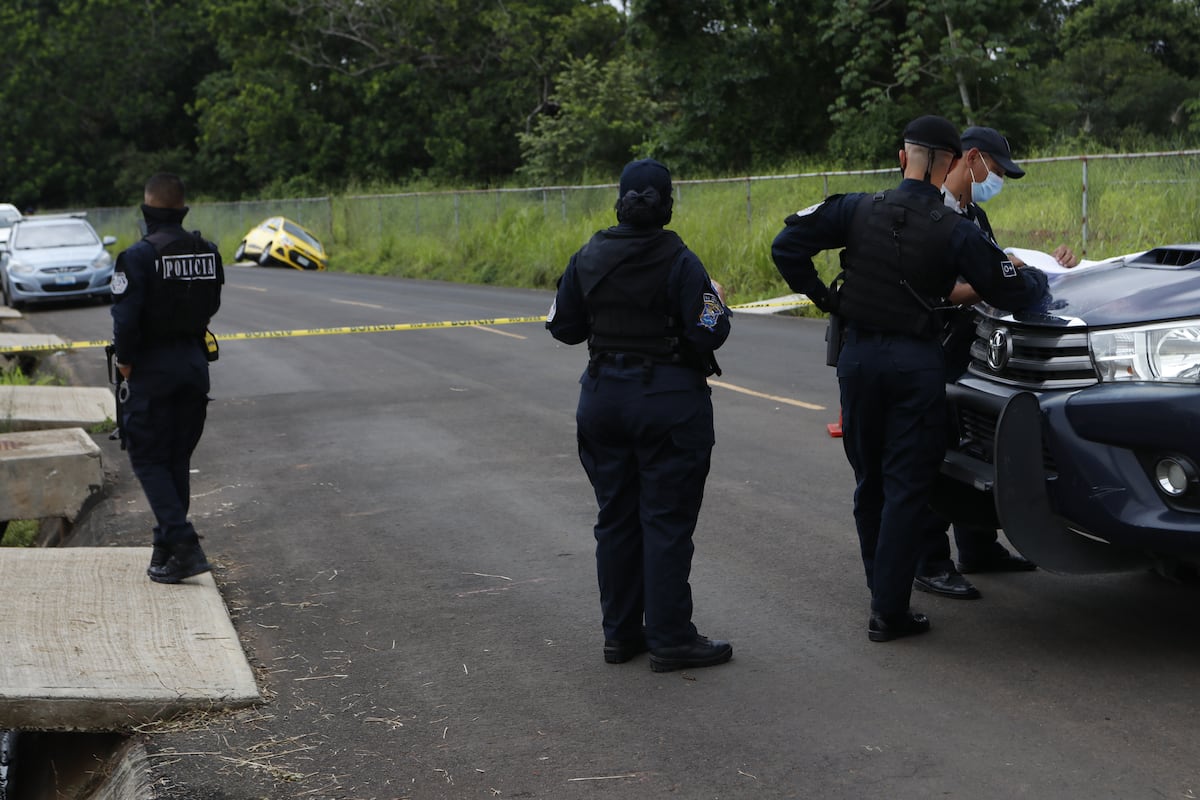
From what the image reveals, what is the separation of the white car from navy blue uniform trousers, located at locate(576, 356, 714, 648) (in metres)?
18.7

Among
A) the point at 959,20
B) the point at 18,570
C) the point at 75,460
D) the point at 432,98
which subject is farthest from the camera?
the point at 432,98

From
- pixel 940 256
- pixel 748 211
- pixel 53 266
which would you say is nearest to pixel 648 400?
pixel 940 256

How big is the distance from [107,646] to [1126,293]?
386 cm

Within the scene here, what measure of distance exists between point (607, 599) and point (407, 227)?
1260 inches

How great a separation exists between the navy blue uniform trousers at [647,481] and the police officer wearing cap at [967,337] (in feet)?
3.67

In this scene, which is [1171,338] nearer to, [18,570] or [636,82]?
[18,570]

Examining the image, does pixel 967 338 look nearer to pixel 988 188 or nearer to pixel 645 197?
pixel 988 188

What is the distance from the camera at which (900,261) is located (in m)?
4.97

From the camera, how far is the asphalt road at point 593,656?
407 centimetres

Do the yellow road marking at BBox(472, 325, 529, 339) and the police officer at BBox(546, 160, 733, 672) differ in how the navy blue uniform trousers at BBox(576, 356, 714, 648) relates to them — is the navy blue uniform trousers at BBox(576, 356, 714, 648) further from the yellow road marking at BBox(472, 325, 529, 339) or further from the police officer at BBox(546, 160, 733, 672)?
the yellow road marking at BBox(472, 325, 529, 339)

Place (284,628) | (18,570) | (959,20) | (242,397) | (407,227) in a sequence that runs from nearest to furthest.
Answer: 1. (284,628)
2. (18,570)
3. (242,397)
4. (959,20)
5. (407,227)

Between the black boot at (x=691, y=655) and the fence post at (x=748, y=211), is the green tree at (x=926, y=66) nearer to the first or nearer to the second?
the fence post at (x=748, y=211)

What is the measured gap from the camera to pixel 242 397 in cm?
1235

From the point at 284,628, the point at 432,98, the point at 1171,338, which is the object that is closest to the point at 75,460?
the point at 284,628
